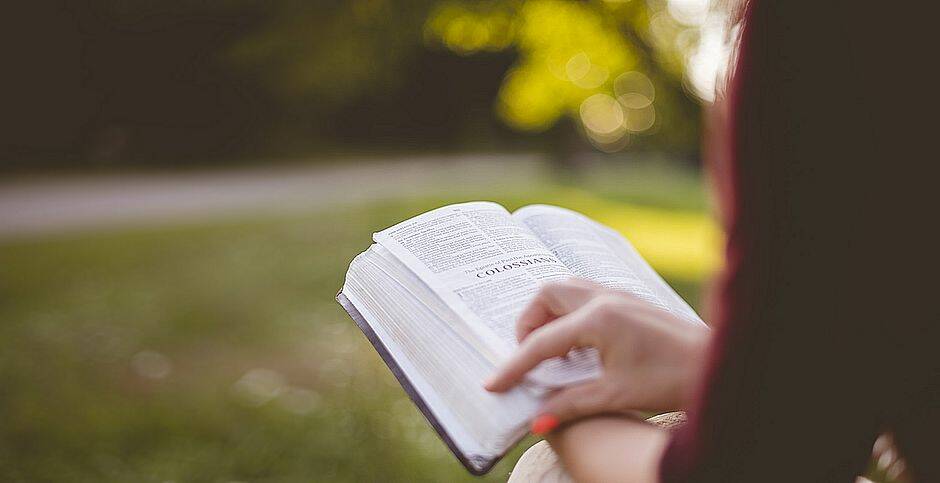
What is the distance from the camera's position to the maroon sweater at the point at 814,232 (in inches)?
24.5

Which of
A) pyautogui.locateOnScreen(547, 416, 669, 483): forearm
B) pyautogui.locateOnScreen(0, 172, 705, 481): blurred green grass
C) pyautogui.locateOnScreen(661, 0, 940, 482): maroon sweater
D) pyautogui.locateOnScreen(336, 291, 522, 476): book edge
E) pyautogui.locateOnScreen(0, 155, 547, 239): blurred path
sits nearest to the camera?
pyautogui.locateOnScreen(661, 0, 940, 482): maroon sweater

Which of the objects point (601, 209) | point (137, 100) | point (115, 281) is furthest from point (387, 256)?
point (137, 100)

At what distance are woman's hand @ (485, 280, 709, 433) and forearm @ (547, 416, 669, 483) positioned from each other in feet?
0.06

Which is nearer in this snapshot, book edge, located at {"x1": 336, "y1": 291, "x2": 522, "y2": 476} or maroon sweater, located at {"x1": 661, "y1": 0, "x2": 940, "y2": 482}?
maroon sweater, located at {"x1": 661, "y1": 0, "x2": 940, "y2": 482}

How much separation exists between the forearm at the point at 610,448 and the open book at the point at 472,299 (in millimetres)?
56

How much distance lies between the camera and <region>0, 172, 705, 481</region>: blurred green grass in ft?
9.16

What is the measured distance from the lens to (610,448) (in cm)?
77

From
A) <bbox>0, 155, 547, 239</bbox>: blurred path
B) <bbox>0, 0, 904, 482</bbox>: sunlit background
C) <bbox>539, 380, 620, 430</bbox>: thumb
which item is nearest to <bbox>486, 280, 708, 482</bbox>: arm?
<bbox>539, 380, 620, 430</bbox>: thumb

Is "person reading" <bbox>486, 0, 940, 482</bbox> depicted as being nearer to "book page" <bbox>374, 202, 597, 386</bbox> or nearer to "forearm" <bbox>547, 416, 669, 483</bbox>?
"forearm" <bbox>547, 416, 669, 483</bbox>

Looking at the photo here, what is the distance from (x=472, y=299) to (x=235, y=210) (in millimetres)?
8068

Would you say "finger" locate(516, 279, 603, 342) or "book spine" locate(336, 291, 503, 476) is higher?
"finger" locate(516, 279, 603, 342)

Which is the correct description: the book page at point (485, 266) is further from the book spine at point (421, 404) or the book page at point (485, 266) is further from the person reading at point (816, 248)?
the person reading at point (816, 248)

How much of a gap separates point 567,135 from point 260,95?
22.5ft

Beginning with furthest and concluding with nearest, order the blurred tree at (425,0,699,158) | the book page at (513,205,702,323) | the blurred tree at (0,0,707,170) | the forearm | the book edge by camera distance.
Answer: the blurred tree at (0,0,707,170)
the blurred tree at (425,0,699,158)
the book page at (513,205,702,323)
the book edge
the forearm
